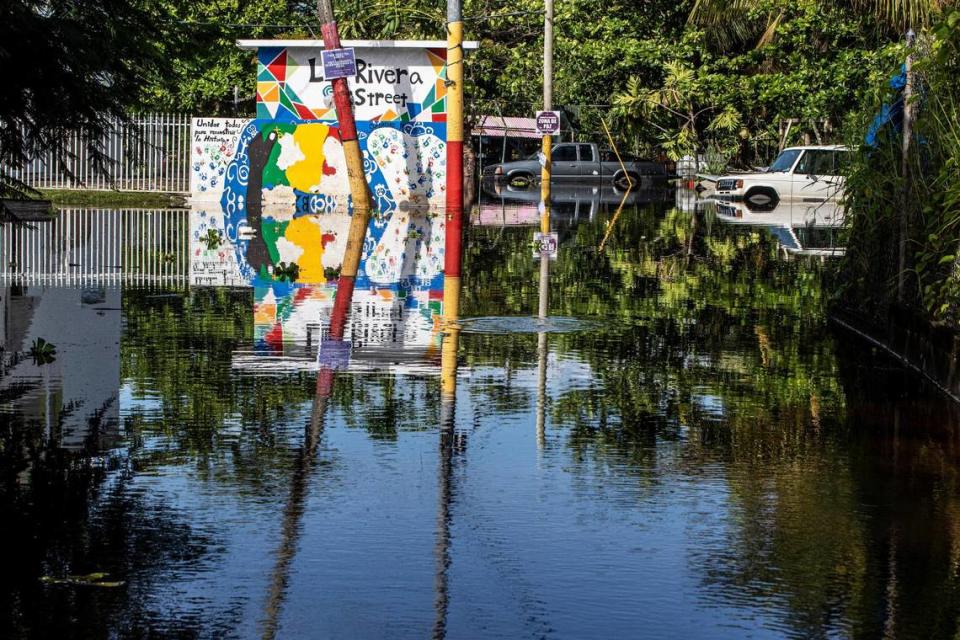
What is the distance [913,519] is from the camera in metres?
7.01

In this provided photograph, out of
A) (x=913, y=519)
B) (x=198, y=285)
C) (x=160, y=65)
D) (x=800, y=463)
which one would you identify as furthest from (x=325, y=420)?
(x=198, y=285)

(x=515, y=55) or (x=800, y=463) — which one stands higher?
(x=515, y=55)

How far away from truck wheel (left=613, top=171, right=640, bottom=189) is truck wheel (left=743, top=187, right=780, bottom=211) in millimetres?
12811

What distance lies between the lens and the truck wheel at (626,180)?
55.4m

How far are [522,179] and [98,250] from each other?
35.6m

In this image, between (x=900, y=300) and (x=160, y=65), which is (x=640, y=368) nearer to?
(x=900, y=300)

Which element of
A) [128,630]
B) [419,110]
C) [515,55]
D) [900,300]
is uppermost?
[515,55]

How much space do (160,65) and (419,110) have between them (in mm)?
23100

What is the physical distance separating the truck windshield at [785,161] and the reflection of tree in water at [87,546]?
35235mm

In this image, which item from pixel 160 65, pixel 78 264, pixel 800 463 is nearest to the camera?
pixel 800 463

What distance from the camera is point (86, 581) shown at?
18.9 feet

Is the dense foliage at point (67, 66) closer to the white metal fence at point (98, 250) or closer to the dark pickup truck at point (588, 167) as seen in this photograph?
the white metal fence at point (98, 250)

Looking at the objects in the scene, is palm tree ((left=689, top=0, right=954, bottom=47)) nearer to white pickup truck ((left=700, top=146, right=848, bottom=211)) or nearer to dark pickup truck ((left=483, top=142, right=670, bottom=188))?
white pickup truck ((left=700, top=146, right=848, bottom=211))

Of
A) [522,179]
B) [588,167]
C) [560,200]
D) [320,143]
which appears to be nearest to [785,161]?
[560,200]
